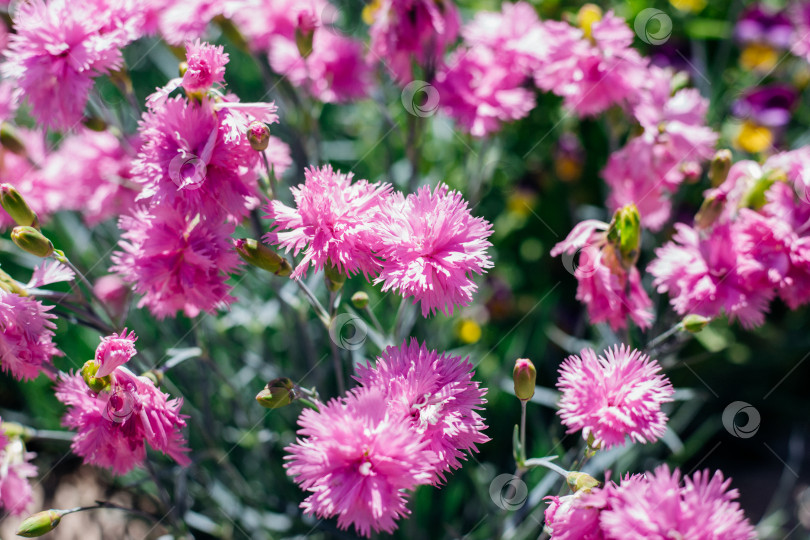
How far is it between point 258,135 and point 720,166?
2.17 feet

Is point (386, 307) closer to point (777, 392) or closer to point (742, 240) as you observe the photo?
point (742, 240)

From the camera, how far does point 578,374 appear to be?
679mm

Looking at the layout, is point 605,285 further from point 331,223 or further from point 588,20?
point 588,20

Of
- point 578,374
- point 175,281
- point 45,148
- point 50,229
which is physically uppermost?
point 578,374

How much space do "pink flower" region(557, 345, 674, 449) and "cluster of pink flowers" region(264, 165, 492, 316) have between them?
0.53 feet

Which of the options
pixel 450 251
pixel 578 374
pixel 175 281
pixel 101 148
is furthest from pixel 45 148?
pixel 578 374

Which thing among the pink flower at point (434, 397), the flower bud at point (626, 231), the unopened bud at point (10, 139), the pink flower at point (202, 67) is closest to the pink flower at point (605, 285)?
the flower bud at point (626, 231)

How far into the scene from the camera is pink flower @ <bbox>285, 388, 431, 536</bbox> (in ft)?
1.90

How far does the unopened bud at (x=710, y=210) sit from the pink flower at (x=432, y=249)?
365mm

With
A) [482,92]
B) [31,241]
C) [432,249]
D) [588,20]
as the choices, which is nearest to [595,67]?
[588,20]

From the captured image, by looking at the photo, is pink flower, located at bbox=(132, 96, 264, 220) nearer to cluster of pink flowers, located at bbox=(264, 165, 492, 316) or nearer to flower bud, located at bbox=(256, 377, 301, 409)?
cluster of pink flowers, located at bbox=(264, 165, 492, 316)

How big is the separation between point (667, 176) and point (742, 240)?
171 mm

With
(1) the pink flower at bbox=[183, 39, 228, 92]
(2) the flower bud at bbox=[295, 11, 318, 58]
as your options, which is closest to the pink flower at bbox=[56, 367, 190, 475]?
(1) the pink flower at bbox=[183, 39, 228, 92]

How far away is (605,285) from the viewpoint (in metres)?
0.79
